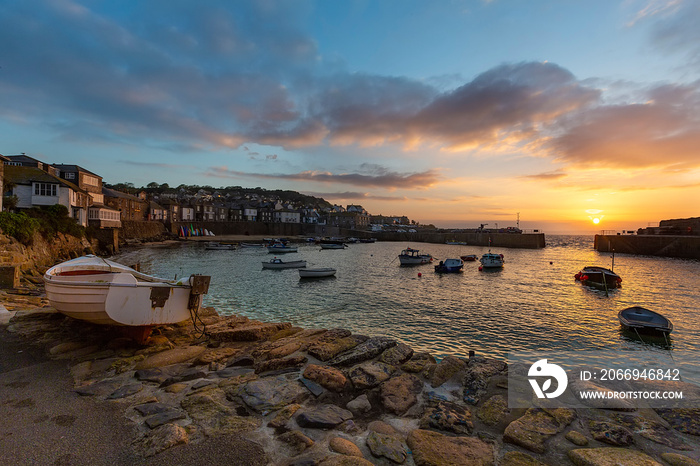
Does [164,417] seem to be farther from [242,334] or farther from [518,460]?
[518,460]

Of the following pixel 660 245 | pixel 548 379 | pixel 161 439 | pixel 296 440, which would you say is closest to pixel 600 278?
pixel 548 379

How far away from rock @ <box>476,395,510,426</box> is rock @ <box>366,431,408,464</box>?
71.4 inches

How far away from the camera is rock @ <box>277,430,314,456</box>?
452cm

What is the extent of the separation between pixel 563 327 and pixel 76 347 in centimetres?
2248

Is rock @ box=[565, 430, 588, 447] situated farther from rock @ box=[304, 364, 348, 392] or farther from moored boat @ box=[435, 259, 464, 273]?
moored boat @ box=[435, 259, 464, 273]

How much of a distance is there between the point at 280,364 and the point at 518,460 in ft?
17.2

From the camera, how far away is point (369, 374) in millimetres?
6945

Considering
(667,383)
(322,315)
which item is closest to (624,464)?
(667,383)

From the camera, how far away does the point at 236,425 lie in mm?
5086

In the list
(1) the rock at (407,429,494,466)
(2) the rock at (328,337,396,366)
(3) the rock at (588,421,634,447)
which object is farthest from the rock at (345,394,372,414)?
(3) the rock at (588,421,634,447)

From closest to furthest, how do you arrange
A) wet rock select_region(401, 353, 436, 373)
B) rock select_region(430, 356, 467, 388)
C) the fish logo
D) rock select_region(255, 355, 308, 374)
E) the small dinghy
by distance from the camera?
1. the fish logo
2. rock select_region(430, 356, 467, 388)
3. rock select_region(255, 355, 308, 374)
4. wet rock select_region(401, 353, 436, 373)
5. the small dinghy

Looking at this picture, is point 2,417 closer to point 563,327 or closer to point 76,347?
point 76,347

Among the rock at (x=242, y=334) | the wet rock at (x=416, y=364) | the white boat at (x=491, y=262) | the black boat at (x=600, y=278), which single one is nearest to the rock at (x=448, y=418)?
the wet rock at (x=416, y=364)

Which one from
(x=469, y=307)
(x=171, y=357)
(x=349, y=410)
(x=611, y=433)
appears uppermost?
(x=611, y=433)
